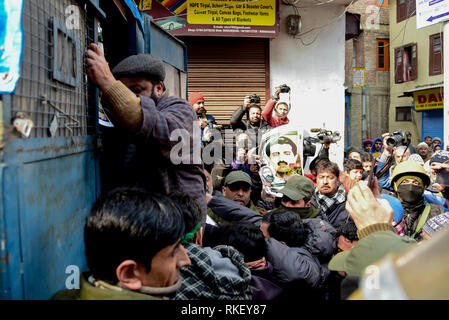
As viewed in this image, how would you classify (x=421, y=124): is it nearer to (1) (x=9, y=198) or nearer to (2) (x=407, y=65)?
(2) (x=407, y=65)

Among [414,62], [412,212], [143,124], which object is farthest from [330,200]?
[414,62]

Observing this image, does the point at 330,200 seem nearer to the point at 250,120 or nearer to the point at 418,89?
the point at 250,120

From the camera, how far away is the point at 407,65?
18.8 metres

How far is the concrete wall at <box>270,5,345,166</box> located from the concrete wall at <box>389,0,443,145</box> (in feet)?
34.3

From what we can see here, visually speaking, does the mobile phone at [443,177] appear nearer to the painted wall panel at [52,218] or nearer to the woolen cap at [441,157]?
the woolen cap at [441,157]

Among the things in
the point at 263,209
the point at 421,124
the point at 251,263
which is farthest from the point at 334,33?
the point at 421,124

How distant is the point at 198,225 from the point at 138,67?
2.67ft

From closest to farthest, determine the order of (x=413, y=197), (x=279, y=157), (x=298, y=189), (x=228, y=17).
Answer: (x=298, y=189) < (x=413, y=197) < (x=279, y=157) < (x=228, y=17)

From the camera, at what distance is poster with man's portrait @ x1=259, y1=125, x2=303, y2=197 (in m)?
4.71

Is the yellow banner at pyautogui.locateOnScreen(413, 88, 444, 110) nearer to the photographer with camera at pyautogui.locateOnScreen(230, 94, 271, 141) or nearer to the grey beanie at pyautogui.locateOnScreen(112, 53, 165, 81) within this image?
the photographer with camera at pyautogui.locateOnScreen(230, 94, 271, 141)

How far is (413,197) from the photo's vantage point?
11.8 ft

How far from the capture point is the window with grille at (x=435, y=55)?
17188mm

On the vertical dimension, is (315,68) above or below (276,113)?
above

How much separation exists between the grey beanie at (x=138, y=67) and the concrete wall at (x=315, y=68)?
6.93 metres
